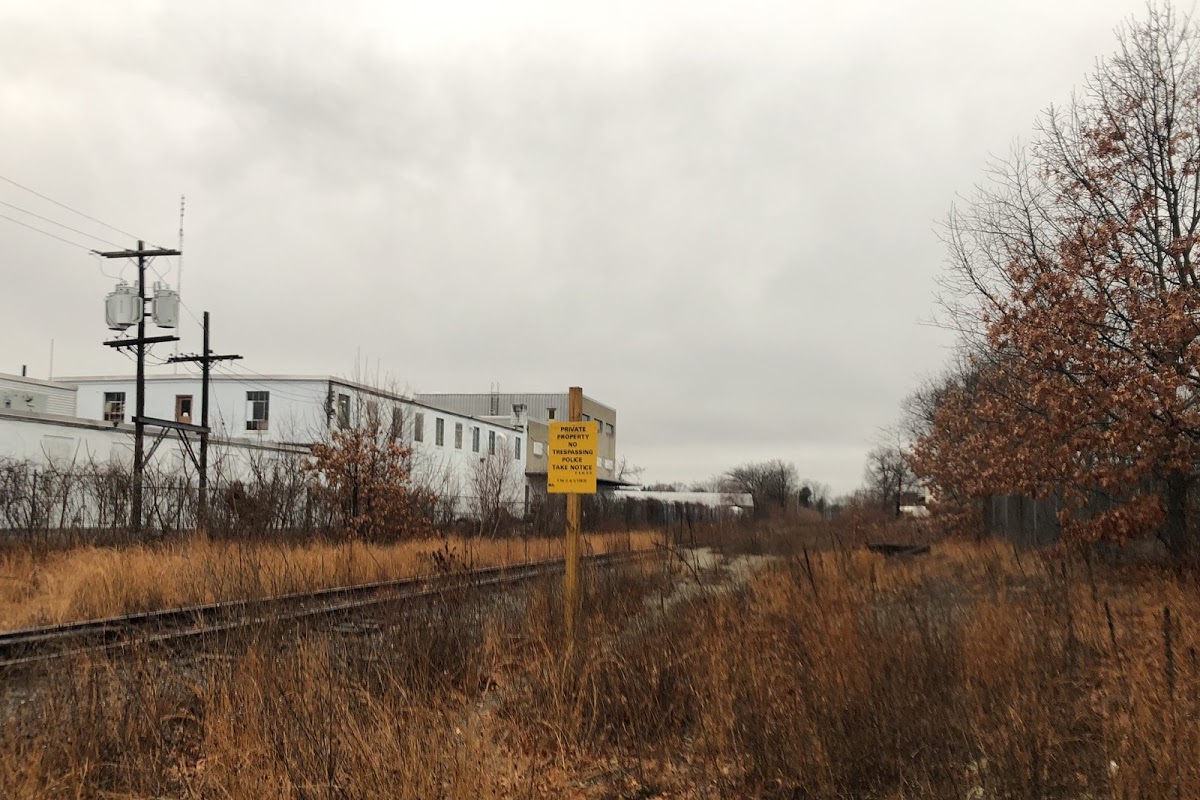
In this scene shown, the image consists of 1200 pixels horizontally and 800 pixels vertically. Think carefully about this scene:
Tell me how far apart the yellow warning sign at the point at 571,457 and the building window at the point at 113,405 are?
48.4 m

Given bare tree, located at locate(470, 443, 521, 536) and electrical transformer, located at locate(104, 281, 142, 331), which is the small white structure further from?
bare tree, located at locate(470, 443, 521, 536)

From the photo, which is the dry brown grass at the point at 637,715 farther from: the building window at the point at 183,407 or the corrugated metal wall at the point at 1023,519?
the building window at the point at 183,407

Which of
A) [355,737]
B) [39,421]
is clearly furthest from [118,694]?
[39,421]

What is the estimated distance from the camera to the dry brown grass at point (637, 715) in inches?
171

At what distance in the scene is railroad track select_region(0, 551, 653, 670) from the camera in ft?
18.3

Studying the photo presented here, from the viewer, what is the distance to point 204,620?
20.9 ft

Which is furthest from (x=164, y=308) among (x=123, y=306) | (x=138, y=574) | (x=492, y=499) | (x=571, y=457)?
(x=571, y=457)

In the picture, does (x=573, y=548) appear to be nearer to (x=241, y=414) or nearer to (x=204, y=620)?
(x=204, y=620)

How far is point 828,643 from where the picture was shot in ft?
20.5

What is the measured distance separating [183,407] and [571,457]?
44.7 m

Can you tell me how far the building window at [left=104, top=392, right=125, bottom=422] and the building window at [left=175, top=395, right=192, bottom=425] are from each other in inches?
172

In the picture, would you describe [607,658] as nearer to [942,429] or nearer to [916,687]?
[916,687]

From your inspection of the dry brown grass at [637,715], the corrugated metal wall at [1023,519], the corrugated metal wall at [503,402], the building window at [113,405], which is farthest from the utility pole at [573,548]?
the corrugated metal wall at [503,402]

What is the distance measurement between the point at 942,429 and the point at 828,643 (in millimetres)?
28226
